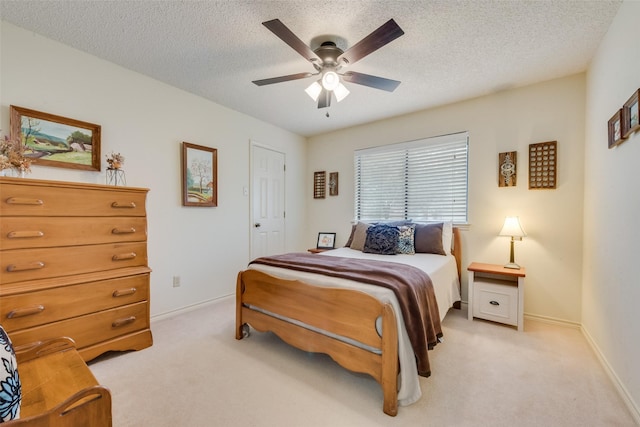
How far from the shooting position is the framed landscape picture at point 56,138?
6.87 ft

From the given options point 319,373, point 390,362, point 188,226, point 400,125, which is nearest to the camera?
point 390,362

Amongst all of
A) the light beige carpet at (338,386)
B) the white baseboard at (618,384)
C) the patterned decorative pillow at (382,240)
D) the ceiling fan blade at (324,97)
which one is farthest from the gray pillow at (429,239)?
the ceiling fan blade at (324,97)

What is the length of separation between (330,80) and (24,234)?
7.82 ft

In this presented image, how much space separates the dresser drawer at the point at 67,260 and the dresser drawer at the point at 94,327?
34 centimetres

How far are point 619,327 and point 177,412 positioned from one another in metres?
2.88

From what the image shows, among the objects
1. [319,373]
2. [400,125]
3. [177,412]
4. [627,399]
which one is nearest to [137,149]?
[177,412]

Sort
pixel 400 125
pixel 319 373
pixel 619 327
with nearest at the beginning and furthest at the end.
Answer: pixel 619 327 → pixel 319 373 → pixel 400 125

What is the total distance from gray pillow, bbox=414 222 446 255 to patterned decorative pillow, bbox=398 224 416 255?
0.05 meters

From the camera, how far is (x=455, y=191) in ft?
11.3

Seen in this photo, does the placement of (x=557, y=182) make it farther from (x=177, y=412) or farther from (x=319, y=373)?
(x=177, y=412)

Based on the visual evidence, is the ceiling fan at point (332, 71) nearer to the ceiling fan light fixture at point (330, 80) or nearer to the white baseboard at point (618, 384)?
the ceiling fan light fixture at point (330, 80)

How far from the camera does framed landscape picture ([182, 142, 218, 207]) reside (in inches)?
124

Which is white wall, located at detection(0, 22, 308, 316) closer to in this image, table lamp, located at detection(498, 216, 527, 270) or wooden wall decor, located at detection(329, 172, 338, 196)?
wooden wall decor, located at detection(329, 172, 338, 196)

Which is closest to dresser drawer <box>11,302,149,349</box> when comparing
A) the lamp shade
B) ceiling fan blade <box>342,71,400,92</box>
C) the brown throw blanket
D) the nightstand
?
the brown throw blanket
